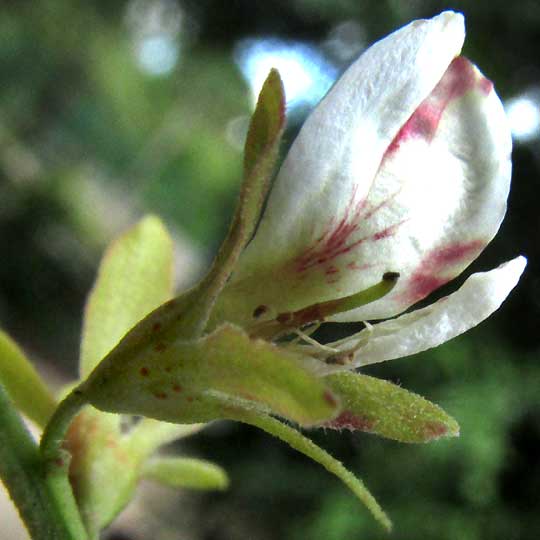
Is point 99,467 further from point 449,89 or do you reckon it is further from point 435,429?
point 449,89

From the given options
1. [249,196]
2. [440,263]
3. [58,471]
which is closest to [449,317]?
[440,263]

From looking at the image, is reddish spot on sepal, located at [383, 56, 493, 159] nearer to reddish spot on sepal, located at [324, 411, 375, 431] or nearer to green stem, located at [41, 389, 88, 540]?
reddish spot on sepal, located at [324, 411, 375, 431]

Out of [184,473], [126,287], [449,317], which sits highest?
[449,317]

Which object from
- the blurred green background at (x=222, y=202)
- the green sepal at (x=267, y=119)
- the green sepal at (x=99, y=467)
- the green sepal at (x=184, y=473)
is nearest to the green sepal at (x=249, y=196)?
the green sepal at (x=267, y=119)

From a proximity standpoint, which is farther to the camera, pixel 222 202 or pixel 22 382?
pixel 222 202

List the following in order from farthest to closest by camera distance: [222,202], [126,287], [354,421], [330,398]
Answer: [222,202]
[126,287]
[354,421]
[330,398]

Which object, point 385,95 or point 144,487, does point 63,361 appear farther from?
point 385,95

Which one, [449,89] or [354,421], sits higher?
[449,89]
